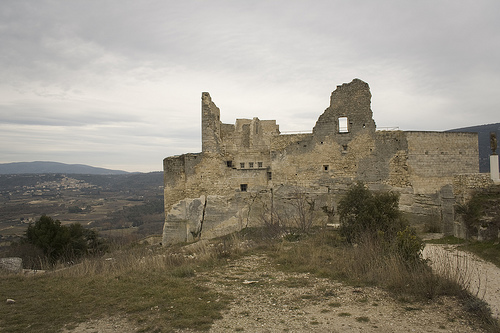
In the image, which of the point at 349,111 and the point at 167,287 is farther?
the point at 349,111

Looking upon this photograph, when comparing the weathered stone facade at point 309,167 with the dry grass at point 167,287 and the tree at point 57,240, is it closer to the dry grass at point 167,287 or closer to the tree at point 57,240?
the tree at point 57,240

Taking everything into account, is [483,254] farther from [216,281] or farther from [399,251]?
[216,281]

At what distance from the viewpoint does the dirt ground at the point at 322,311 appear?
5188 millimetres

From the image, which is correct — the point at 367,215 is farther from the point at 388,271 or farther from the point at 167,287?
the point at 167,287

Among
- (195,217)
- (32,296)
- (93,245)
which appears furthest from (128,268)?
(93,245)

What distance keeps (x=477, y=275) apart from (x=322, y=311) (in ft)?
14.8

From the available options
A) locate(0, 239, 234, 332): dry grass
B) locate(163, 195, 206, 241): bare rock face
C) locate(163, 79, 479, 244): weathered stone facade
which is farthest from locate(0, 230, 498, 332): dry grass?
locate(163, 195, 206, 241): bare rock face

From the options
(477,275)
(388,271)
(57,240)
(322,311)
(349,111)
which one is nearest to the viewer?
(322,311)

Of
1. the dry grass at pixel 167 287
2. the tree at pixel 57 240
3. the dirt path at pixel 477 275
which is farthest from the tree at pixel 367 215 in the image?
the tree at pixel 57 240

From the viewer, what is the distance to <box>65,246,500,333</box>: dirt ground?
17.0 ft

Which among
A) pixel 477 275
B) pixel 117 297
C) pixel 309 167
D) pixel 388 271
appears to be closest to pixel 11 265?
pixel 117 297

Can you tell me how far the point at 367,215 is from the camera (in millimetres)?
11039

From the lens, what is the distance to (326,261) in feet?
29.9

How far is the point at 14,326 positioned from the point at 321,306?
5.23 metres
